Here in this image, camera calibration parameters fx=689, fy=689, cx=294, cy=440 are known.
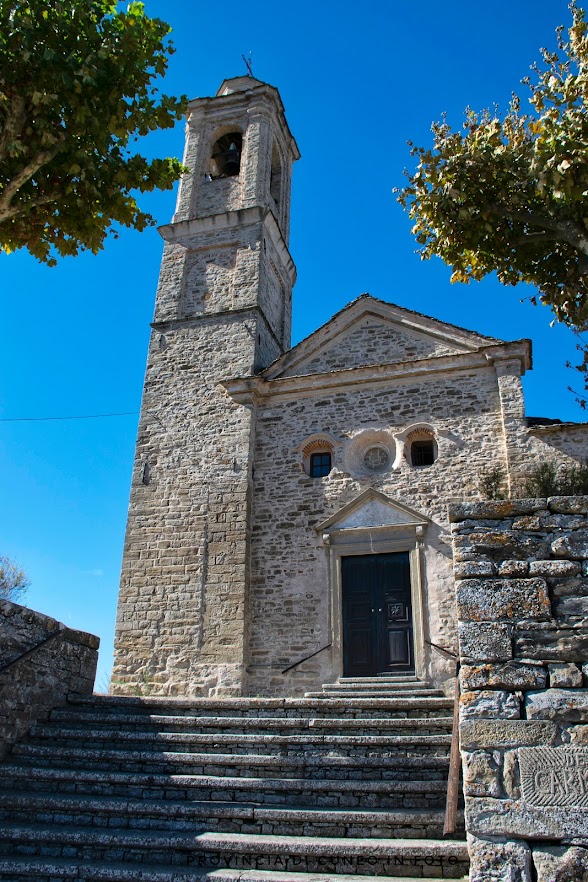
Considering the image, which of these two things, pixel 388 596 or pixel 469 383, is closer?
pixel 388 596

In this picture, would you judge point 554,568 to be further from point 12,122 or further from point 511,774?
point 12,122

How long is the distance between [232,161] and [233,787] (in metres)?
15.7

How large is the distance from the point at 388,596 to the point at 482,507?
7632 millimetres

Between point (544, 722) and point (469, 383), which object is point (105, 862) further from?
point (469, 383)

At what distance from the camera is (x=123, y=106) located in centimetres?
786

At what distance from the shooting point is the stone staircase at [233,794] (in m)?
4.94

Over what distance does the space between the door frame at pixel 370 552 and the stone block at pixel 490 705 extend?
729 centimetres

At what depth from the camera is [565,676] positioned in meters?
4.01

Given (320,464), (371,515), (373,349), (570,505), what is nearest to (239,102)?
(373,349)

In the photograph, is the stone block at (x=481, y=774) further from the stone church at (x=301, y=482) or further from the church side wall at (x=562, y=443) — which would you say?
the church side wall at (x=562, y=443)

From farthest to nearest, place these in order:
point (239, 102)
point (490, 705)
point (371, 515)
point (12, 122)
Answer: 1. point (239, 102)
2. point (371, 515)
3. point (12, 122)
4. point (490, 705)

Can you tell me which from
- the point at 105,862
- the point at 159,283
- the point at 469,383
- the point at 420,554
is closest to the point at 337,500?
the point at 420,554

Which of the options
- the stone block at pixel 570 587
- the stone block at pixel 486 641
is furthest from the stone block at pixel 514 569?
the stone block at pixel 486 641

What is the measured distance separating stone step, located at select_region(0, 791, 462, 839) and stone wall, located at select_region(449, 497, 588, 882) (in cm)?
149
